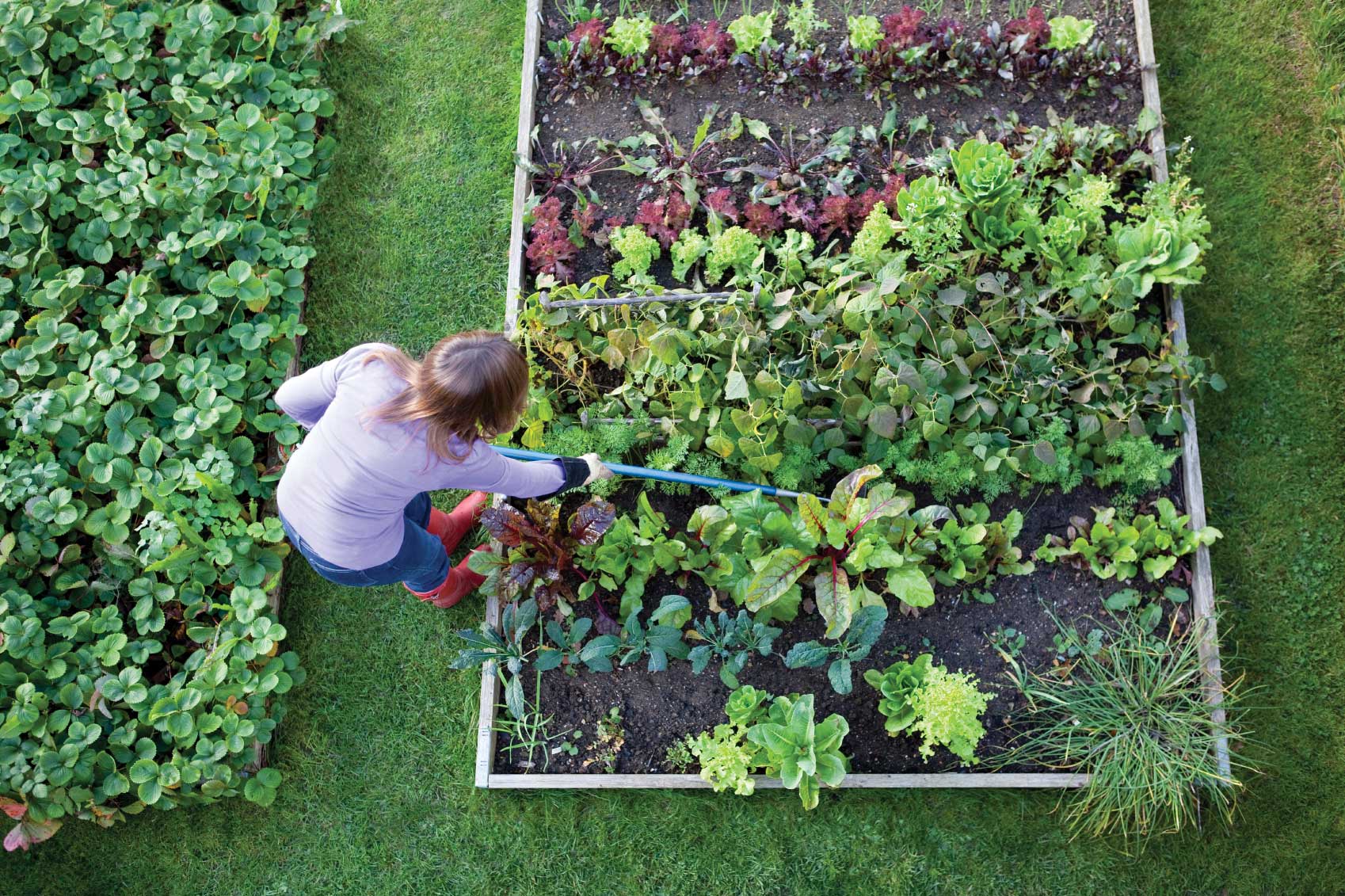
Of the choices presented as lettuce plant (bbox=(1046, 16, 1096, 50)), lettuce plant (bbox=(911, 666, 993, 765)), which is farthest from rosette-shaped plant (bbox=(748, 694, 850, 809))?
lettuce plant (bbox=(1046, 16, 1096, 50))

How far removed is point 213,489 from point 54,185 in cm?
159

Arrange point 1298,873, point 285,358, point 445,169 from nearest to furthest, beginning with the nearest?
1. point 1298,873
2. point 285,358
3. point 445,169

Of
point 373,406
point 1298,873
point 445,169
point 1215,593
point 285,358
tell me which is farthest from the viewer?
point 445,169

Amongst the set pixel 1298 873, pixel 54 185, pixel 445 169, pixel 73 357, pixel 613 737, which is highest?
pixel 445 169

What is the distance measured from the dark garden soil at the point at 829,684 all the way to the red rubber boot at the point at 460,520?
1.77ft

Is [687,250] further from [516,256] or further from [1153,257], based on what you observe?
[1153,257]

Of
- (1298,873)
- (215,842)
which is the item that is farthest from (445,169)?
(1298,873)

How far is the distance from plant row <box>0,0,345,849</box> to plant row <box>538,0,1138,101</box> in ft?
4.40

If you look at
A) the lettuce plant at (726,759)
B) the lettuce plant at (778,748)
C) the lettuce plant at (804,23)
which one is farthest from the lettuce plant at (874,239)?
the lettuce plant at (726,759)

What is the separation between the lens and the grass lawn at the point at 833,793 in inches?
133

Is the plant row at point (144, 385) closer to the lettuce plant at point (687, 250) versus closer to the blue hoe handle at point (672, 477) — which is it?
the blue hoe handle at point (672, 477)

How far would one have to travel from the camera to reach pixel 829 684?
3.41m

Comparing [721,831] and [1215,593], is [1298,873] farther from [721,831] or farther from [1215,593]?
[721,831]

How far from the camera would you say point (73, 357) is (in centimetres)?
376
